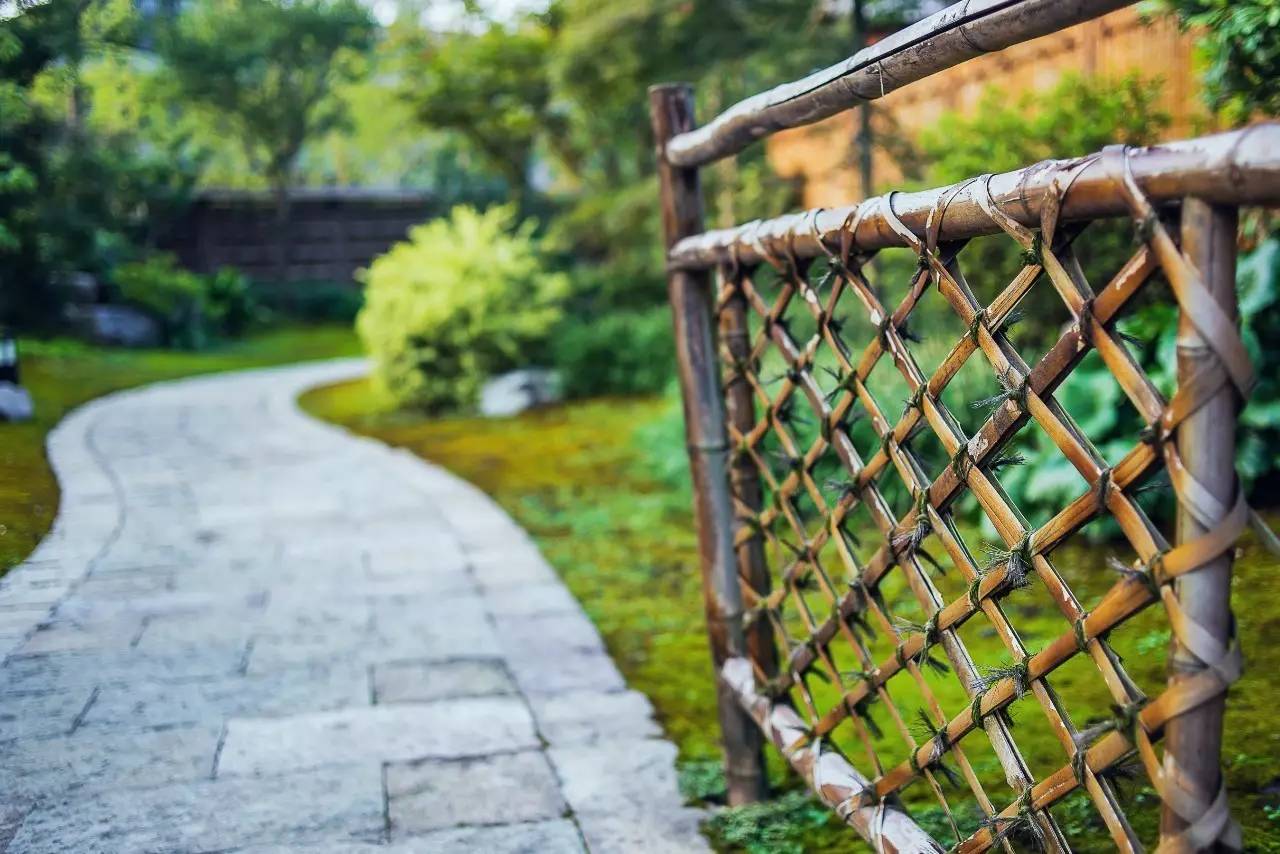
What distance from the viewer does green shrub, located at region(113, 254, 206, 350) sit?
3247mm

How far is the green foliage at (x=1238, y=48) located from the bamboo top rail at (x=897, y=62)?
5.35ft

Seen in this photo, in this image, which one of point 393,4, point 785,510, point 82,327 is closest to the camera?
point 785,510

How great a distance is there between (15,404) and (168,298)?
2514 millimetres

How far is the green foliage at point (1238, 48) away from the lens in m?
2.78

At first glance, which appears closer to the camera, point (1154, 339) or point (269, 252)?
point (1154, 339)

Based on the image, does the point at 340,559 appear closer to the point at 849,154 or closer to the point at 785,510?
the point at 785,510

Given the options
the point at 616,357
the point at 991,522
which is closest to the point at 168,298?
the point at 991,522

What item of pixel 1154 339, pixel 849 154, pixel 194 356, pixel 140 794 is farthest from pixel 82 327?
pixel 849 154

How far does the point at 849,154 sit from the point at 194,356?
13.9 ft

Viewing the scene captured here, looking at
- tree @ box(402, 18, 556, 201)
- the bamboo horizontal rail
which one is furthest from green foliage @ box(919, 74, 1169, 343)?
tree @ box(402, 18, 556, 201)

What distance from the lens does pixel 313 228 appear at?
17.6 meters

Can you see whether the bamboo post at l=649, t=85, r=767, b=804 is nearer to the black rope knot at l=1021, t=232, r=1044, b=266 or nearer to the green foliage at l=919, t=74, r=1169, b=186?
the black rope knot at l=1021, t=232, r=1044, b=266

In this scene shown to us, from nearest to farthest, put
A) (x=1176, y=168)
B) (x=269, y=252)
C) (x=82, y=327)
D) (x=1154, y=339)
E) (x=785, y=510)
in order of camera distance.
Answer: (x=1176, y=168)
(x=785, y=510)
(x=82, y=327)
(x=1154, y=339)
(x=269, y=252)

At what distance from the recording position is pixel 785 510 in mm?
2008
